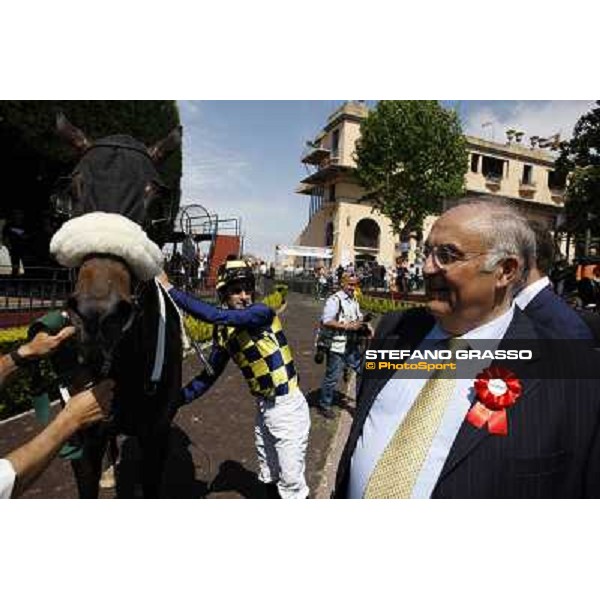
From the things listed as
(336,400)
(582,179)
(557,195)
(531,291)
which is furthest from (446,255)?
(336,400)

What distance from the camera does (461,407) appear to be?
6.09ft

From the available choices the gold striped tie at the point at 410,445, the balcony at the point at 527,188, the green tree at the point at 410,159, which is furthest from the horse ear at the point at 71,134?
the balcony at the point at 527,188

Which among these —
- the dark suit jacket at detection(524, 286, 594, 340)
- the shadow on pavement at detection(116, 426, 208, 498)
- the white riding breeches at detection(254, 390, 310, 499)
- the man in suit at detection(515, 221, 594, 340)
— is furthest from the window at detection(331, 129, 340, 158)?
the shadow on pavement at detection(116, 426, 208, 498)

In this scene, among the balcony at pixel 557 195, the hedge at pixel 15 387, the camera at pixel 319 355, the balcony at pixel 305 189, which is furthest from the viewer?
the camera at pixel 319 355

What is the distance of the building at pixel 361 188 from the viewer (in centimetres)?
306

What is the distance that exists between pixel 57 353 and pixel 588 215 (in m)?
4.26

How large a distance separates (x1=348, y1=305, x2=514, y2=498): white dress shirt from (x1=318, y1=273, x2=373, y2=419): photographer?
1794 mm

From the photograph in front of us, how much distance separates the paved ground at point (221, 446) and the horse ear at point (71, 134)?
2.26 metres

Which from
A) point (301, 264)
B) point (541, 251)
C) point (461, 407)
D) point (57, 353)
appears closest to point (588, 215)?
point (541, 251)

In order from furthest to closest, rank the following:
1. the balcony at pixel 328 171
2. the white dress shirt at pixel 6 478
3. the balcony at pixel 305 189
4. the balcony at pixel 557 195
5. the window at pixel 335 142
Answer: the balcony at pixel 557 195 → the balcony at pixel 328 171 → the window at pixel 335 142 → the balcony at pixel 305 189 → the white dress shirt at pixel 6 478

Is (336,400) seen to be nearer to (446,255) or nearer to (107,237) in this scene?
(446,255)

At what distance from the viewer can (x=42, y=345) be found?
2.24 metres

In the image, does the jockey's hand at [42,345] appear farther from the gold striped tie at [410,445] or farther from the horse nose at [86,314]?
the gold striped tie at [410,445]

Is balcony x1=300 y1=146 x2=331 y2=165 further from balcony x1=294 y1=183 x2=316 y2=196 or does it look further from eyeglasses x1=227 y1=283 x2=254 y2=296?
eyeglasses x1=227 y1=283 x2=254 y2=296
